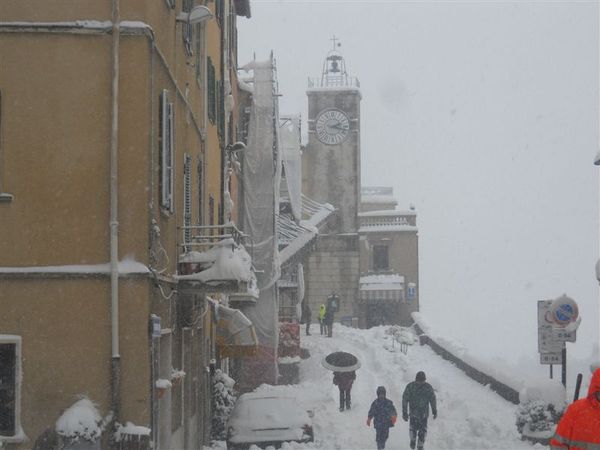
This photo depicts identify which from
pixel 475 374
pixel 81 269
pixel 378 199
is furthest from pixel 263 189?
pixel 378 199

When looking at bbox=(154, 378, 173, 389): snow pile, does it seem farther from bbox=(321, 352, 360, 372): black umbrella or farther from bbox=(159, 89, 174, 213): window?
bbox=(321, 352, 360, 372): black umbrella

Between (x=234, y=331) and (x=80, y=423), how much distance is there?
10129 millimetres

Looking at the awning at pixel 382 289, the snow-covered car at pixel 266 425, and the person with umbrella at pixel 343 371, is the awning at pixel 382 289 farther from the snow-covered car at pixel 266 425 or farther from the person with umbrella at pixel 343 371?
the snow-covered car at pixel 266 425

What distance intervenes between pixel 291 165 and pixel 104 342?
92.9 feet

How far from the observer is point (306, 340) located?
45469 mm

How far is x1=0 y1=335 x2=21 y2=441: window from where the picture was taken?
1301 centimetres

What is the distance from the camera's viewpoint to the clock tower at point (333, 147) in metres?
72.1

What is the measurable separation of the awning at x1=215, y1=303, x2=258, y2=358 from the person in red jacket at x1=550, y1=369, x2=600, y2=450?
1397 centimetres

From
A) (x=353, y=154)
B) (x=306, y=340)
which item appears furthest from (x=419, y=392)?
(x=353, y=154)

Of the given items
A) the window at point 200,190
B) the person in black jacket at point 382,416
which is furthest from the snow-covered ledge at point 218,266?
the person in black jacket at point 382,416

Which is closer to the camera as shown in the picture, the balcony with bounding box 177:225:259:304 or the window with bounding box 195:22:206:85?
the balcony with bounding box 177:225:259:304

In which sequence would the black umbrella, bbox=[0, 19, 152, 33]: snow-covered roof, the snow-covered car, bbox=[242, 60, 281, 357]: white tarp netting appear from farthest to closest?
bbox=[242, 60, 281, 357]: white tarp netting, the black umbrella, the snow-covered car, bbox=[0, 19, 152, 33]: snow-covered roof

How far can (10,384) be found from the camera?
13109 millimetres

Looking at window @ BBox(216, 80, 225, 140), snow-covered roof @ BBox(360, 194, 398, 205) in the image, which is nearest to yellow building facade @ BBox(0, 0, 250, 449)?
window @ BBox(216, 80, 225, 140)
